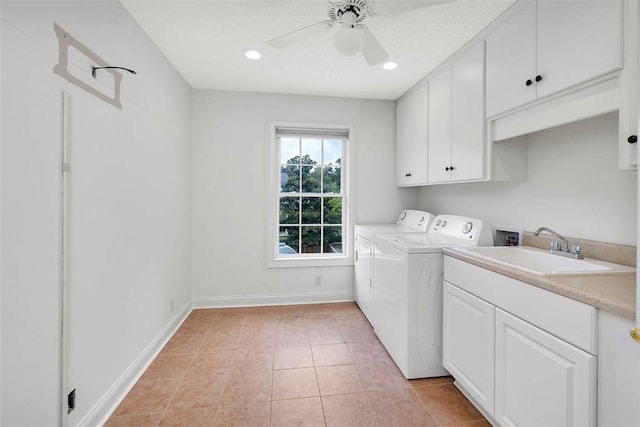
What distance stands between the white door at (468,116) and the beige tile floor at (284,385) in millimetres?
1537

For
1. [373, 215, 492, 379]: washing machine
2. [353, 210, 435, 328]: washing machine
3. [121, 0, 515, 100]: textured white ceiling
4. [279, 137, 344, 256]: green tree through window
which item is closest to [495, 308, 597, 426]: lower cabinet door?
[373, 215, 492, 379]: washing machine

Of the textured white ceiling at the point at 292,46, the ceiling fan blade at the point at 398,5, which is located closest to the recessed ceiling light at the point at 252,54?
the textured white ceiling at the point at 292,46

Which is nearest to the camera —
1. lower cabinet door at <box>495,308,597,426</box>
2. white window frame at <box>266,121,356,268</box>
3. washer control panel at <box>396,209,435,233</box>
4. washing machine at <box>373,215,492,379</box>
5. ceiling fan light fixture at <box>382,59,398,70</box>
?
lower cabinet door at <box>495,308,597,426</box>

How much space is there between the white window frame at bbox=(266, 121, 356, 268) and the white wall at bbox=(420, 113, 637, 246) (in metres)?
1.59

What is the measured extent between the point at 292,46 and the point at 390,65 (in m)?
0.89

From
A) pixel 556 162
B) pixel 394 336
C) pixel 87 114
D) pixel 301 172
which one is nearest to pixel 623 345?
pixel 556 162

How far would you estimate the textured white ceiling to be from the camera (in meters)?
1.80

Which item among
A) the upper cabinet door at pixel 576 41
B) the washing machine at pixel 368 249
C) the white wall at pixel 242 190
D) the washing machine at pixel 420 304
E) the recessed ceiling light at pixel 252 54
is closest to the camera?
the upper cabinet door at pixel 576 41

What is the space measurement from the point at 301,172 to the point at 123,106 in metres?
1.95

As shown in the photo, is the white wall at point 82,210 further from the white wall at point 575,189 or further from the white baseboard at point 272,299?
the white wall at point 575,189

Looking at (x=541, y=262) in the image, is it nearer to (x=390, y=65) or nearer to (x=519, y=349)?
(x=519, y=349)

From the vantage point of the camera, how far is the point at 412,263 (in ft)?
6.40

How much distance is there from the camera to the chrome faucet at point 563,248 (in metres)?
1.57

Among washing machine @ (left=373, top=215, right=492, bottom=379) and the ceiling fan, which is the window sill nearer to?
washing machine @ (left=373, top=215, right=492, bottom=379)
